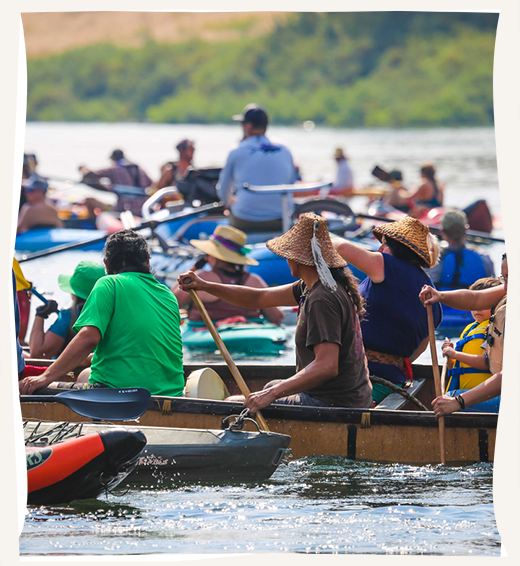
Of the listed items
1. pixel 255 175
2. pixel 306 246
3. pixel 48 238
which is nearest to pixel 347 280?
pixel 306 246

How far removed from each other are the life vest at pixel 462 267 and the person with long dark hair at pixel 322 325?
305cm

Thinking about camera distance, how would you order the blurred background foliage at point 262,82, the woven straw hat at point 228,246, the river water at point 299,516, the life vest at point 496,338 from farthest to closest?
the blurred background foliage at point 262,82
the woven straw hat at point 228,246
the life vest at point 496,338
the river water at point 299,516

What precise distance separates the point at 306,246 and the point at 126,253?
0.83 meters

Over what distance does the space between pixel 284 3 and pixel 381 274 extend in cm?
143

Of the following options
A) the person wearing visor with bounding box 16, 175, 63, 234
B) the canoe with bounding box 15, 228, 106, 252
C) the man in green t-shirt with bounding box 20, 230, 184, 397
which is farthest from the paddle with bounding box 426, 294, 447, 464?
the person wearing visor with bounding box 16, 175, 63, 234

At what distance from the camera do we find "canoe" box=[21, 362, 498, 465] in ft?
12.1

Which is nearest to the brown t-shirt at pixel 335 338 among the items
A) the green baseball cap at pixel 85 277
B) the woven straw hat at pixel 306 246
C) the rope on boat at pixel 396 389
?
the woven straw hat at pixel 306 246

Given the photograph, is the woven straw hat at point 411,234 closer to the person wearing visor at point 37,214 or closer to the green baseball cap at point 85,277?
the green baseball cap at point 85,277

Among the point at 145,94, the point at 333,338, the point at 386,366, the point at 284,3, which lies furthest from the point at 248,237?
the point at 145,94

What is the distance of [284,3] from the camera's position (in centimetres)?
296

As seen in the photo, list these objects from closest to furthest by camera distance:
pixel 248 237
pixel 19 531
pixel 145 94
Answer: pixel 19 531 → pixel 248 237 → pixel 145 94

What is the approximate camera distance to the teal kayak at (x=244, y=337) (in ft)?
19.9

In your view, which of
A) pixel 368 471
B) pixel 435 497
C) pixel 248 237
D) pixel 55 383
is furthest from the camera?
pixel 248 237

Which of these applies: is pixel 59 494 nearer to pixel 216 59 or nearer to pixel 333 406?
pixel 333 406
